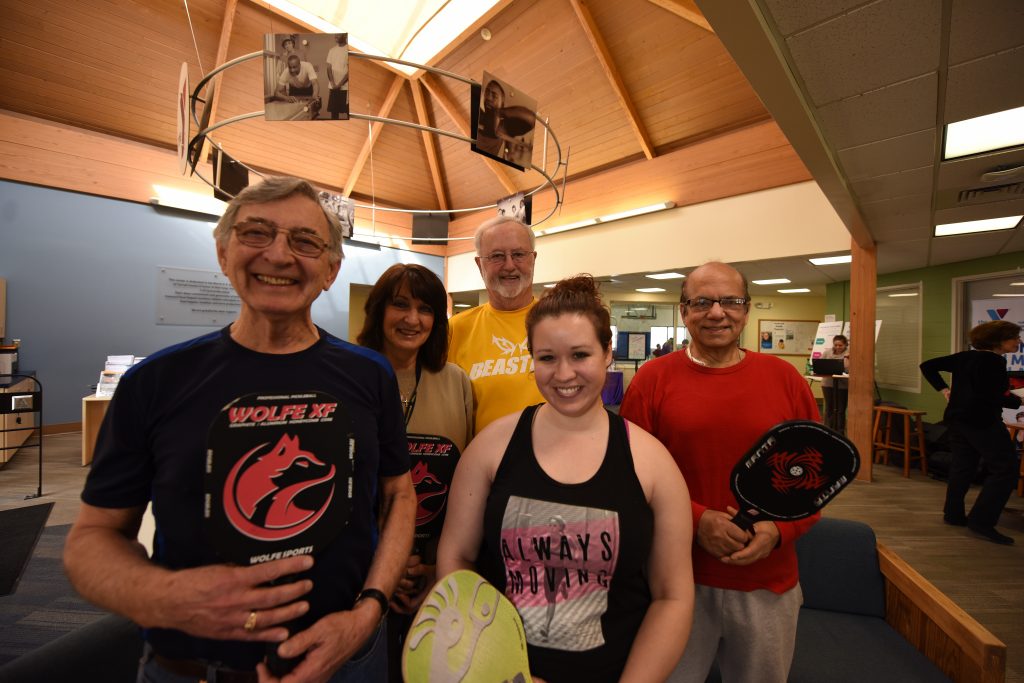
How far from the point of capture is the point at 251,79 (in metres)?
7.58

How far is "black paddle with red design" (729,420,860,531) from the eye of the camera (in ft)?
3.60

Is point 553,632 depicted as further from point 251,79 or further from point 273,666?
point 251,79

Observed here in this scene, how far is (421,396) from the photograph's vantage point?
1.53m

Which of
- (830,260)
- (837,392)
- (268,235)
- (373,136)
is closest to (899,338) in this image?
(837,392)

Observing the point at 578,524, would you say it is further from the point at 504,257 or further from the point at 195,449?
the point at 504,257

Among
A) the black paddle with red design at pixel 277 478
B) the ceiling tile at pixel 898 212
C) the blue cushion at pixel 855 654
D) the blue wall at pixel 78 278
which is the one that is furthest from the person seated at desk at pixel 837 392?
the blue wall at pixel 78 278

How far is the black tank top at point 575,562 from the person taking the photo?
40.6 inches

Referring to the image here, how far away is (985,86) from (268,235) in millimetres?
3634

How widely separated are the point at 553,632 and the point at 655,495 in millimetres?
394

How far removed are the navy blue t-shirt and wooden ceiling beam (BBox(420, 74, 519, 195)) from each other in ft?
29.0

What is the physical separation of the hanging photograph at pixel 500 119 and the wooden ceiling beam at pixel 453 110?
6.71 metres

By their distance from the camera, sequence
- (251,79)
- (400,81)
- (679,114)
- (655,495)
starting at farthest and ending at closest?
(400,81), (251,79), (679,114), (655,495)

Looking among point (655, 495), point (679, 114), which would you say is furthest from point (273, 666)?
point (679, 114)

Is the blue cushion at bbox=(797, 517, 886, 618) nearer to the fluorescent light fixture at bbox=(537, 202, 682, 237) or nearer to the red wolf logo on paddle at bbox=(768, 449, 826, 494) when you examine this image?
the red wolf logo on paddle at bbox=(768, 449, 826, 494)
